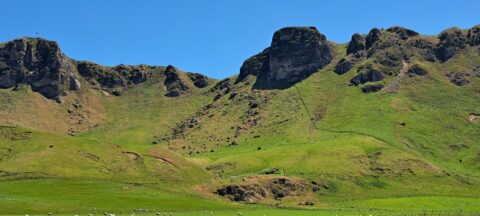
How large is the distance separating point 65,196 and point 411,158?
124 metres

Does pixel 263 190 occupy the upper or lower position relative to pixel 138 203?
upper

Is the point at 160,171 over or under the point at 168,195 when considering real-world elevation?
over

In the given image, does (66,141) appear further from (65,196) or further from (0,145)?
(65,196)

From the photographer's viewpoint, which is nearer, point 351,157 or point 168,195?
point 168,195

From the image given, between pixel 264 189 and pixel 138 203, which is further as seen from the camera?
pixel 264 189

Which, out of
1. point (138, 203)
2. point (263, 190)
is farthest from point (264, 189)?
point (138, 203)

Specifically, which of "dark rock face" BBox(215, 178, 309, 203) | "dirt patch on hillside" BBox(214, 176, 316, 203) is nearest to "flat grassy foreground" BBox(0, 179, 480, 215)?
"dark rock face" BBox(215, 178, 309, 203)

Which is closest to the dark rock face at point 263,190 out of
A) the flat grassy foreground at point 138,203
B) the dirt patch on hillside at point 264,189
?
the dirt patch on hillside at point 264,189

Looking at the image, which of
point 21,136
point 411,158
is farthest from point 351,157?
point 21,136

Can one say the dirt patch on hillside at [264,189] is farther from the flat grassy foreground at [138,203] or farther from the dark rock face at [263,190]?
the flat grassy foreground at [138,203]

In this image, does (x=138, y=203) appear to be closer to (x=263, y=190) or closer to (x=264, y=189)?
(x=263, y=190)

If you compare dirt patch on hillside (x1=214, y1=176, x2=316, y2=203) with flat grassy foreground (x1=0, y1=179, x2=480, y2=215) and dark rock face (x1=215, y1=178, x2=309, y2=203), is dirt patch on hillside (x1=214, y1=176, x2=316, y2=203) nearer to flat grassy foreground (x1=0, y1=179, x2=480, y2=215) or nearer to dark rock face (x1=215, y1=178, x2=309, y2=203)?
dark rock face (x1=215, y1=178, x2=309, y2=203)

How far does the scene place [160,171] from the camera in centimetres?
14375

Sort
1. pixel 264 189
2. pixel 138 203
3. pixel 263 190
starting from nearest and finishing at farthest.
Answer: pixel 138 203, pixel 263 190, pixel 264 189
